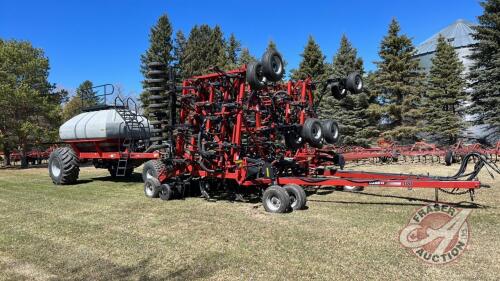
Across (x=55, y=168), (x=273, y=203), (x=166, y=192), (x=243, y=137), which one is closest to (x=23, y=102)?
(x=55, y=168)

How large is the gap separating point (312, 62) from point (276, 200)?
2888 cm

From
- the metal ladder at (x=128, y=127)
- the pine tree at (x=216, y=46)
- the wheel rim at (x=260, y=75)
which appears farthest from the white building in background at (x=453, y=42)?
the wheel rim at (x=260, y=75)

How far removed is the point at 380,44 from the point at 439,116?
680 cm

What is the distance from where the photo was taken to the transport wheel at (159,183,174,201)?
10406 millimetres

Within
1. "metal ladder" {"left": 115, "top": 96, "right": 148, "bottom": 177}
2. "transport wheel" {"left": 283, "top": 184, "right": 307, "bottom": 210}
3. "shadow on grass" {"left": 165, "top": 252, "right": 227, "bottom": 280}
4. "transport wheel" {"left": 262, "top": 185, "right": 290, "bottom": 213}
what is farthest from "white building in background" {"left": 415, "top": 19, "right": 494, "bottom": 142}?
"shadow on grass" {"left": 165, "top": 252, "right": 227, "bottom": 280}

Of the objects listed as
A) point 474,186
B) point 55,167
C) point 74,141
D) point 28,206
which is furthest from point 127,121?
point 474,186

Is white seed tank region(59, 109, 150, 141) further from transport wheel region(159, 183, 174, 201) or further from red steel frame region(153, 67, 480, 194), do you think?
transport wheel region(159, 183, 174, 201)

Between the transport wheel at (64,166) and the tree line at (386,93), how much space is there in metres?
9.43

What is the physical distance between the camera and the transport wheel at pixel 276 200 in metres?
8.32

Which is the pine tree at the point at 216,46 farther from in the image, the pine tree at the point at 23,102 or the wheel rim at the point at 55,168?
the wheel rim at the point at 55,168

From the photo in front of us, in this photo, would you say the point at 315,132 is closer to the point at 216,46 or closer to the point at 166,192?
the point at 166,192

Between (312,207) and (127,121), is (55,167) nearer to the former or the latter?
(127,121)

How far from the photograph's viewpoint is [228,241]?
6391mm

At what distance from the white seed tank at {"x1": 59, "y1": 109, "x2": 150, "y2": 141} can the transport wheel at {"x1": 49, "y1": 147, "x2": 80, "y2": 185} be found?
24.4 inches
